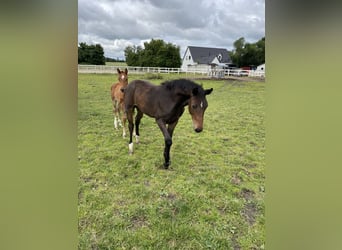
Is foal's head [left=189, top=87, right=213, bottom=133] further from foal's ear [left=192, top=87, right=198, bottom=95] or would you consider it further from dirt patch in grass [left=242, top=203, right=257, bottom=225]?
dirt patch in grass [left=242, top=203, right=257, bottom=225]

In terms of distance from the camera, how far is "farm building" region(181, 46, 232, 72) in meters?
1.29

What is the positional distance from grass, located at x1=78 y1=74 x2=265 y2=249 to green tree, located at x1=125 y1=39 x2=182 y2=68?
30cm

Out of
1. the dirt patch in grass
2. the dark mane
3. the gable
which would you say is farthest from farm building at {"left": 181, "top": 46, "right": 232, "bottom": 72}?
the dirt patch in grass

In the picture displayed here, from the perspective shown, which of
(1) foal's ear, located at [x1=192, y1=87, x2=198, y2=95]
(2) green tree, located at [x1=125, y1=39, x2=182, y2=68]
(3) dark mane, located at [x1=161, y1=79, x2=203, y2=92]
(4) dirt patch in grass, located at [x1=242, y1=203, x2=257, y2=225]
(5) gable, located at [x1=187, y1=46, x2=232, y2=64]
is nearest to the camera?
(5) gable, located at [x1=187, y1=46, x2=232, y2=64]

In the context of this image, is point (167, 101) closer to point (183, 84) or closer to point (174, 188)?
point (183, 84)

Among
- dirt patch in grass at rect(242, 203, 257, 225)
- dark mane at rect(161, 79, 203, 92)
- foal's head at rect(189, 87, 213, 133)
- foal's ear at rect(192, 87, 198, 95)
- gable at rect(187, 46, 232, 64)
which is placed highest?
gable at rect(187, 46, 232, 64)

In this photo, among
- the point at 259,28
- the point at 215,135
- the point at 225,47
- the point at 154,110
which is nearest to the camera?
the point at 259,28

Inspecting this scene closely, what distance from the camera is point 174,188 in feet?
7.35

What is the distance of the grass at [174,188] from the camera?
1.48 metres
